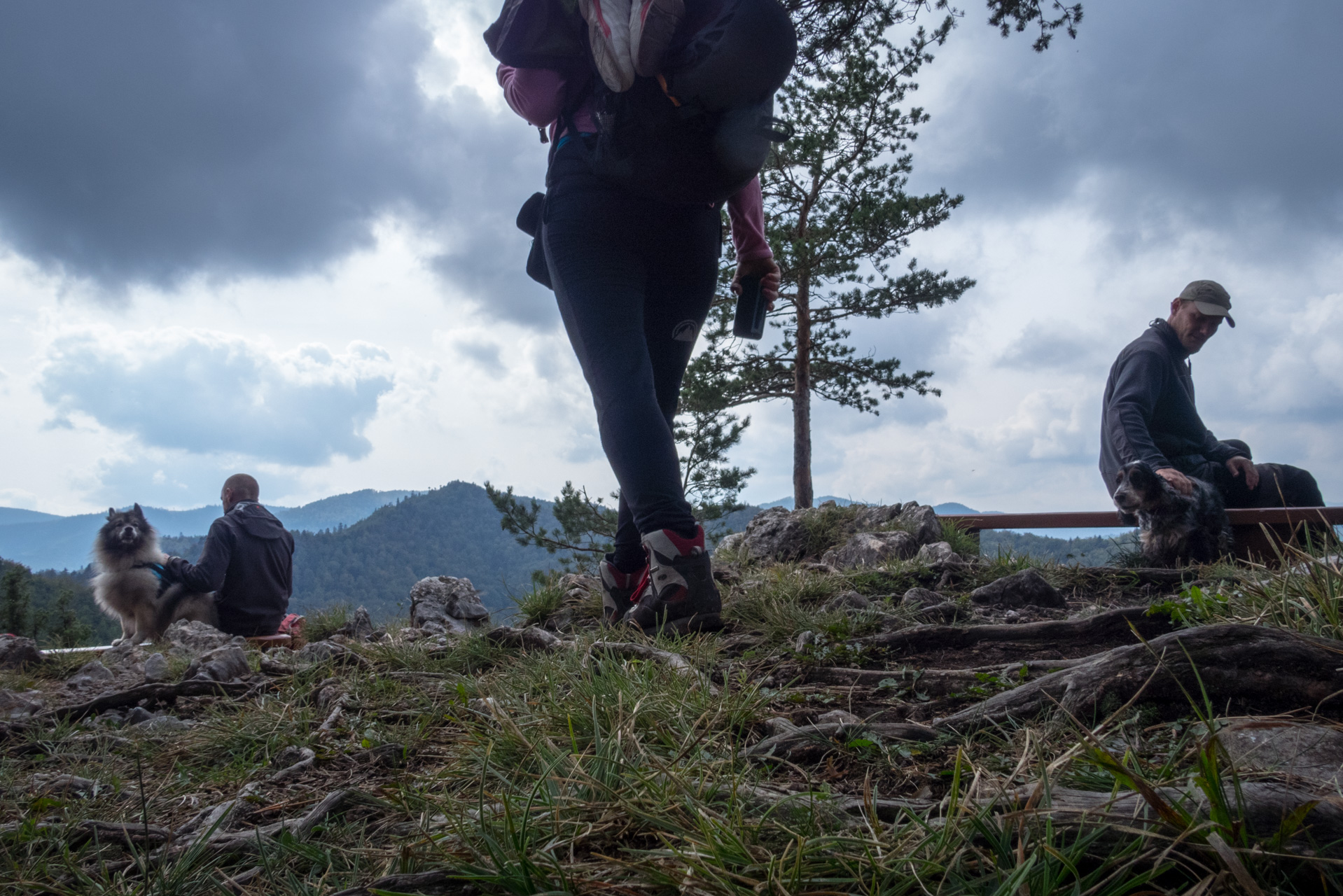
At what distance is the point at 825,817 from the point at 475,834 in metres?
0.43

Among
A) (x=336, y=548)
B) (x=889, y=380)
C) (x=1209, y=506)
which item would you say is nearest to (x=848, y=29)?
(x=1209, y=506)

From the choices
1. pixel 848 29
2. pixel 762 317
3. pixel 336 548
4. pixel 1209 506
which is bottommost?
pixel 336 548

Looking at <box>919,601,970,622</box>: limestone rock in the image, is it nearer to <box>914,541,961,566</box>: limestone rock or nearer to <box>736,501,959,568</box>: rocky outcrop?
<box>914,541,961,566</box>: limestone rock

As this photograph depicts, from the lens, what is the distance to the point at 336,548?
98438mm

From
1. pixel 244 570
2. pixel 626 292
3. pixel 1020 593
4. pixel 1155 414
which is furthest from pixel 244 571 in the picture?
pixel 1155 414

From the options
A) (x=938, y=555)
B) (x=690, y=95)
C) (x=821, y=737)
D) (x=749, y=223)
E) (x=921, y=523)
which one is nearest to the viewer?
(x=821, y=737)

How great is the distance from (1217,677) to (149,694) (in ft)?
9.53

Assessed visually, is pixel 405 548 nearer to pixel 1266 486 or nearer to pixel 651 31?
pixel 1266 486

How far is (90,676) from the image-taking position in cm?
331

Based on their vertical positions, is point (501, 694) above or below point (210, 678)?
above

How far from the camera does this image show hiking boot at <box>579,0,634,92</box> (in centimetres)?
217

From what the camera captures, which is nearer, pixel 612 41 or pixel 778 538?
pixel 612 41

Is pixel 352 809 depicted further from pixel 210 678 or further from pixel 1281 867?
pixel 210 678

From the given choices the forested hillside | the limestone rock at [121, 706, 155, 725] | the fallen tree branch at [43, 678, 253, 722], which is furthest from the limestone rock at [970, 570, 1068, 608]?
the forested hillside
